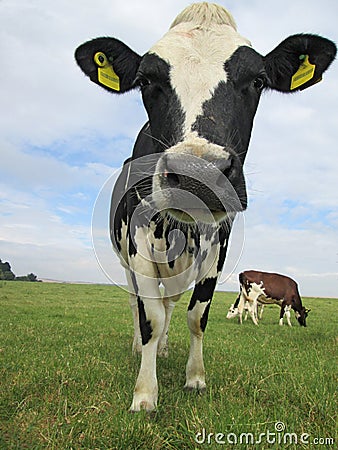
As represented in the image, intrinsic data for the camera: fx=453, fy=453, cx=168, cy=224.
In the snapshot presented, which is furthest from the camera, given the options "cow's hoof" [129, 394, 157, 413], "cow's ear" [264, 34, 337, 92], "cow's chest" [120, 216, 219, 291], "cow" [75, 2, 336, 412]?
"cow's ear" [264, 34, 337, 92]

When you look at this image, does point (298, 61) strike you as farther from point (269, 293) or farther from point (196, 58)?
point (269, 293)

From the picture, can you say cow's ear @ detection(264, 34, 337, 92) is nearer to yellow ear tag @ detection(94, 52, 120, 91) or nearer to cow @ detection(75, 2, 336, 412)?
cow @ detection(75, 2, 336, 412)

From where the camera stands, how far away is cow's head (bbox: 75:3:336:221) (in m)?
2.69

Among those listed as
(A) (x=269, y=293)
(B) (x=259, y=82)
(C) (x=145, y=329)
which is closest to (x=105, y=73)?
(B) (x=259, y=82)

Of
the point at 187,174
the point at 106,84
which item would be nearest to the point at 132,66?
the point at 106,84

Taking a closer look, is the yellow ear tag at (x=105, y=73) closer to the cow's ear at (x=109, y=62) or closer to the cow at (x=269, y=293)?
the cow's ear at (x=109, y=62)

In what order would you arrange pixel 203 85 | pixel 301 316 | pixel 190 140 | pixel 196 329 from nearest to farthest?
pixel 190 140 → pixel 203 85 → pixel 196 329 → pixel 301 316

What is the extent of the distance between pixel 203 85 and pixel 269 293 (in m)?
14.7

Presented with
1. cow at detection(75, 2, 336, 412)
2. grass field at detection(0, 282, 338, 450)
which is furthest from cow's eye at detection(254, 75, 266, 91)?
grass field at detection(0, 282, 338, 450)

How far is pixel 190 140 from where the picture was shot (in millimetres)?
2762

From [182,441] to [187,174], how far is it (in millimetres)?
1550

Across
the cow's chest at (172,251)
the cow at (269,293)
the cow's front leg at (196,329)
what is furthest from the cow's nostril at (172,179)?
the cow at (269,293)

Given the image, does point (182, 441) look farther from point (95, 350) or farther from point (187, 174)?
point (95, 350)

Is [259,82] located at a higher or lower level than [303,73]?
lower
